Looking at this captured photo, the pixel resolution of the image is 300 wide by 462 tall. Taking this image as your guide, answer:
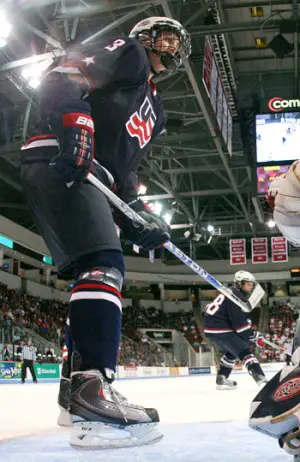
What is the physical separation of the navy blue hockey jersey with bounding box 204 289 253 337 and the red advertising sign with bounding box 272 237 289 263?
11.1m

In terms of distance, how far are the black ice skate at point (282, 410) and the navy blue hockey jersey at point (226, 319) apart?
4671mm

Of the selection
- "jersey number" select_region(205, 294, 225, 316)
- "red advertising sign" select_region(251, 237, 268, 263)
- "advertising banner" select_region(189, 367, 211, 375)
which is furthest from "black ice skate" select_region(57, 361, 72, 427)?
"advertising banner" select_region(189, 367, 211, 375)

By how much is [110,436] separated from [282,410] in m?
0.53

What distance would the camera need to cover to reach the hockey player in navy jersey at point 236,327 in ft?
19.0

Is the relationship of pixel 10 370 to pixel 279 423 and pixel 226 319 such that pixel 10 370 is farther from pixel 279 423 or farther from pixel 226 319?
pixel 279 423

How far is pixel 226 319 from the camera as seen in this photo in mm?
5941

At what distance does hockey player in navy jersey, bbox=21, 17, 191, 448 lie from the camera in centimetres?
142

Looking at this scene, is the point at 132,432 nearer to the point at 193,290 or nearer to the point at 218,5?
the point at 218,5

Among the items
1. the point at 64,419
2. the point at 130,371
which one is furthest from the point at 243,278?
the point at 130,371

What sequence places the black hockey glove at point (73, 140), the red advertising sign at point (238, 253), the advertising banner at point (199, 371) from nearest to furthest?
1. the black hockey glove at point (73, 140)
2. the red advertising sign at point (238, 253)
3. the advertising banner at point (199, 371)

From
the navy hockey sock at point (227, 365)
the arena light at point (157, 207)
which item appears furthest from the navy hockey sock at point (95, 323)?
the arena light at point (157, 207)

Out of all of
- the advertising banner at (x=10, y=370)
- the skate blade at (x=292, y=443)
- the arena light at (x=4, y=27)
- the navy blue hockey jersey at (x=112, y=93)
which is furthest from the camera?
the advertising banner at (x=10, y=370)

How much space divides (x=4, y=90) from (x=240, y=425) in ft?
33.6

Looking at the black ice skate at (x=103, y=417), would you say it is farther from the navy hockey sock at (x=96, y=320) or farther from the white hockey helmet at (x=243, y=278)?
the white hockey helmet at (x=243, y=278)
